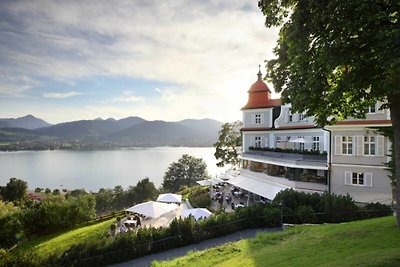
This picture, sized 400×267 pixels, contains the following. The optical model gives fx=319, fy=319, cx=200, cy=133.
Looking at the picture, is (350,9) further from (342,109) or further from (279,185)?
(279,185)

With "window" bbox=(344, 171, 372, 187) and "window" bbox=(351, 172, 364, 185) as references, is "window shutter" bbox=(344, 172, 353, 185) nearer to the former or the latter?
"window" bbox=(344, 171, 372, 187)

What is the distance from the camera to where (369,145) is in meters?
22.3

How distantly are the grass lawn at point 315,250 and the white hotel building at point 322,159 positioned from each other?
6.31 metres

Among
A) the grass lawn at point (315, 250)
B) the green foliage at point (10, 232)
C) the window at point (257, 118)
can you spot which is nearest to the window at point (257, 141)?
the window at point (257, 118)

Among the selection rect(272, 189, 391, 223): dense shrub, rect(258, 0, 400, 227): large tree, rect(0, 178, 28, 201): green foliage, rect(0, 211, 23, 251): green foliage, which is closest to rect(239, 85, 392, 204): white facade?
rect(272, 189, 391, 223): dense shrub

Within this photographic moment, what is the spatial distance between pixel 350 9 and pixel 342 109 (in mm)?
4229

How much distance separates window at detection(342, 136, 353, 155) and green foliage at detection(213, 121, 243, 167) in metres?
22.6

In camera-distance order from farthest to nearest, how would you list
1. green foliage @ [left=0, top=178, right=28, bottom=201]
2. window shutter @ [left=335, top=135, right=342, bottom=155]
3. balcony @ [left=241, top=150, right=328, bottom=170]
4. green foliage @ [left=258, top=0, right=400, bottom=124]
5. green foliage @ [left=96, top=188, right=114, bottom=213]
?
green foliage @ [left=96, top=188, right=114, bottom=213]
green foliage @ [left=0, top=178, right=28, bottom=201]
balcony @ [left=241, top=150, right=328, bottom=170]
window shutter @ [left=335, top=135, right=342, bottom=155]
green foliage @ [left=258, top=0, right=400, bottom=124]

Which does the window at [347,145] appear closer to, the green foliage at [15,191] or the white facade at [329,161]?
the white facade at [329,161]

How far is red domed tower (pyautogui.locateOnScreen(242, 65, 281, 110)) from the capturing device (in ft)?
118

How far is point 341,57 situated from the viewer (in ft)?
26.6

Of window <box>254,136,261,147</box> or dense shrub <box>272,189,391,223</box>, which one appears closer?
dense shrub <box>272,189,391,223</box>

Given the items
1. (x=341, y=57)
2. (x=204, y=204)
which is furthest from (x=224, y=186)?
(x=341, y=57)

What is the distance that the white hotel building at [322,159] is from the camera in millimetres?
21938
